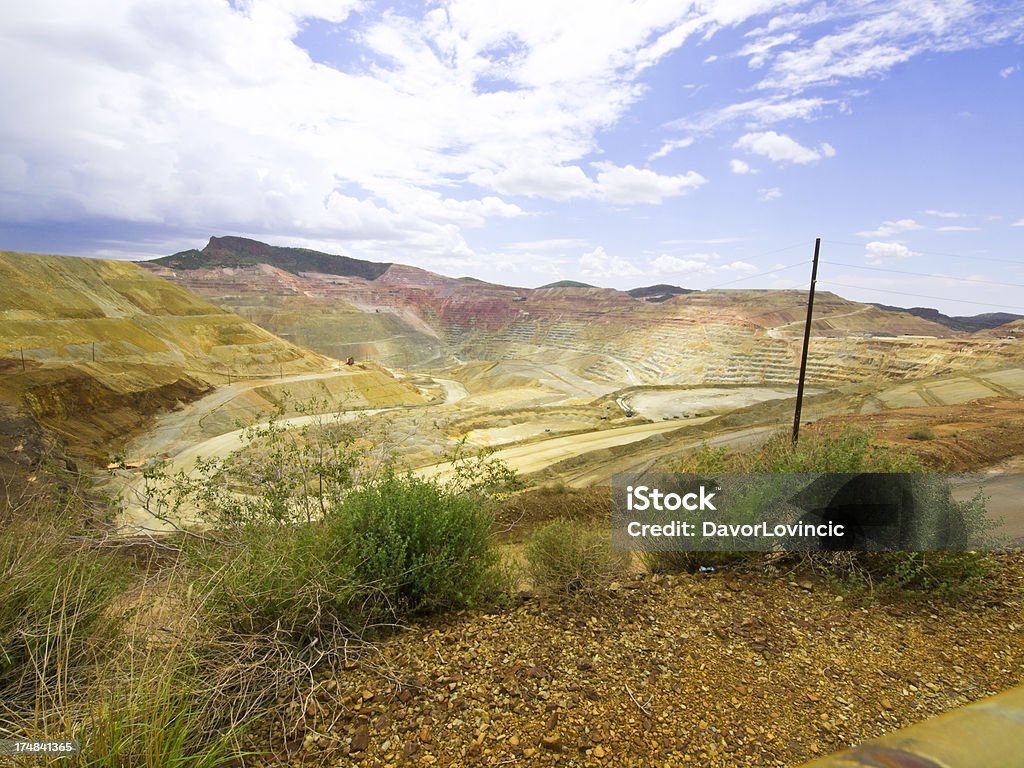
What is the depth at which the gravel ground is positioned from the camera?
9.62ft

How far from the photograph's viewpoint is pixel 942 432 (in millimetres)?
17062

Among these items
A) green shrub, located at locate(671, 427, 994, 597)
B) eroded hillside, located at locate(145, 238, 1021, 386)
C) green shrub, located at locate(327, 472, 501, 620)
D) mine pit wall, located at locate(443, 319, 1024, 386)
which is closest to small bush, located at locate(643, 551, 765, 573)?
green shrub, located at locate(671, 427, 994, 597)

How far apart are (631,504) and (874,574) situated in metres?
3.06

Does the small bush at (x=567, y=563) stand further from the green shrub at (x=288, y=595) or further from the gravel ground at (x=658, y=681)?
the green shrub at (x=288, y=595)

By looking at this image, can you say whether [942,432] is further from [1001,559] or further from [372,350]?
[372,350]

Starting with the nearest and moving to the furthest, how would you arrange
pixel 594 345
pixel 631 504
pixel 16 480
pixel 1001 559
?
pixel 1001 559
pixel 631 504
pixel 16 480
pixel 594 345

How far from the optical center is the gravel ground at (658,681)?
2934mm

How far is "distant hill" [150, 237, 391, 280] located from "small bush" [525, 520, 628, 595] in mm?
151713

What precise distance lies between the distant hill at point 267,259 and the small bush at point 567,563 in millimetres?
151713

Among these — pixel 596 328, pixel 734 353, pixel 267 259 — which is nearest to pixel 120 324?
pixel 596 328

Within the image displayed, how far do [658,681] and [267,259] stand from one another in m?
175

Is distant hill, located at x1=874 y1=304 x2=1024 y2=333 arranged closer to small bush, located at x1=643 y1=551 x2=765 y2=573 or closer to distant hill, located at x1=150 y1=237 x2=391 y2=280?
small bush, located at x1=643 y1=551 x2=765 y2=573

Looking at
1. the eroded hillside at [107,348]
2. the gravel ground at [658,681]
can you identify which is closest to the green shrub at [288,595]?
the gravel ground at [658,681]

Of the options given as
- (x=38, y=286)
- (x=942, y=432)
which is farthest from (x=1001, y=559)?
(x=38, y=286)
